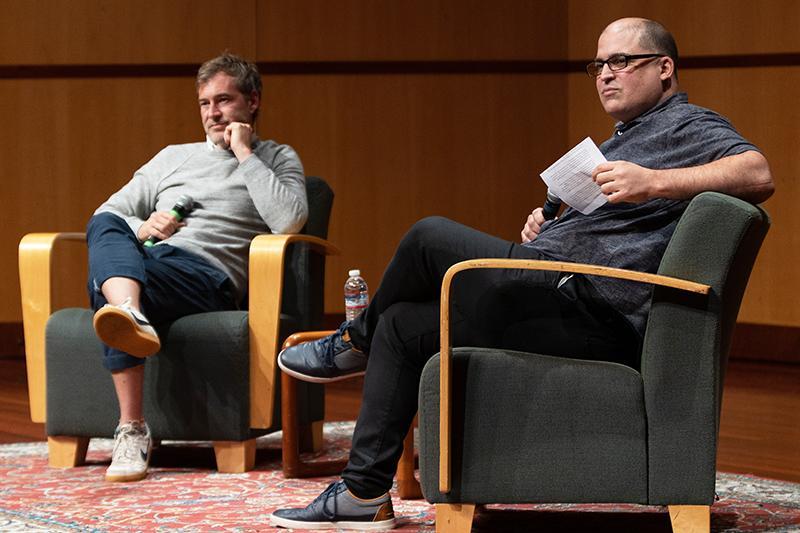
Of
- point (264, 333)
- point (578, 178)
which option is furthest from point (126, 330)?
point (578, 178)

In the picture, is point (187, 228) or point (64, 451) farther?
point (187, 228)

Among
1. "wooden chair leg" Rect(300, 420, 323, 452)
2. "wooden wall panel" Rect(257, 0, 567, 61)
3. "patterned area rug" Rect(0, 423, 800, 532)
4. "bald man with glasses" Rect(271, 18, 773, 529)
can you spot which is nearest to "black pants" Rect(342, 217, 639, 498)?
"bald man with glasses" Rect(271, 18, 773, 529)

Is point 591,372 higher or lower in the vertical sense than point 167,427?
higher

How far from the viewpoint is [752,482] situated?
3.15 m

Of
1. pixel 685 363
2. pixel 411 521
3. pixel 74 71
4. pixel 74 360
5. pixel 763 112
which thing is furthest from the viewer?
pixel 74 71

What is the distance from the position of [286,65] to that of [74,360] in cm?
289

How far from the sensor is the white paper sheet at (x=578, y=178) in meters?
2.40

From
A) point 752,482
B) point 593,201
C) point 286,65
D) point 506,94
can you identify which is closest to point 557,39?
point 506,94

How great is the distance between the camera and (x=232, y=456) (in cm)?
330

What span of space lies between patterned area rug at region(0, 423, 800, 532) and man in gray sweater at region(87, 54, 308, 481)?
0.53 ft

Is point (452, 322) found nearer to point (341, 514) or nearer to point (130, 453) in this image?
point (341, 514)

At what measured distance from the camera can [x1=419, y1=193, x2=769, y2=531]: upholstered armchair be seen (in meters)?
2.31

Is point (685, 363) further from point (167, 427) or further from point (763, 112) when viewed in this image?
point (763, 112)

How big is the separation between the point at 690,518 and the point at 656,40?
99 cm
